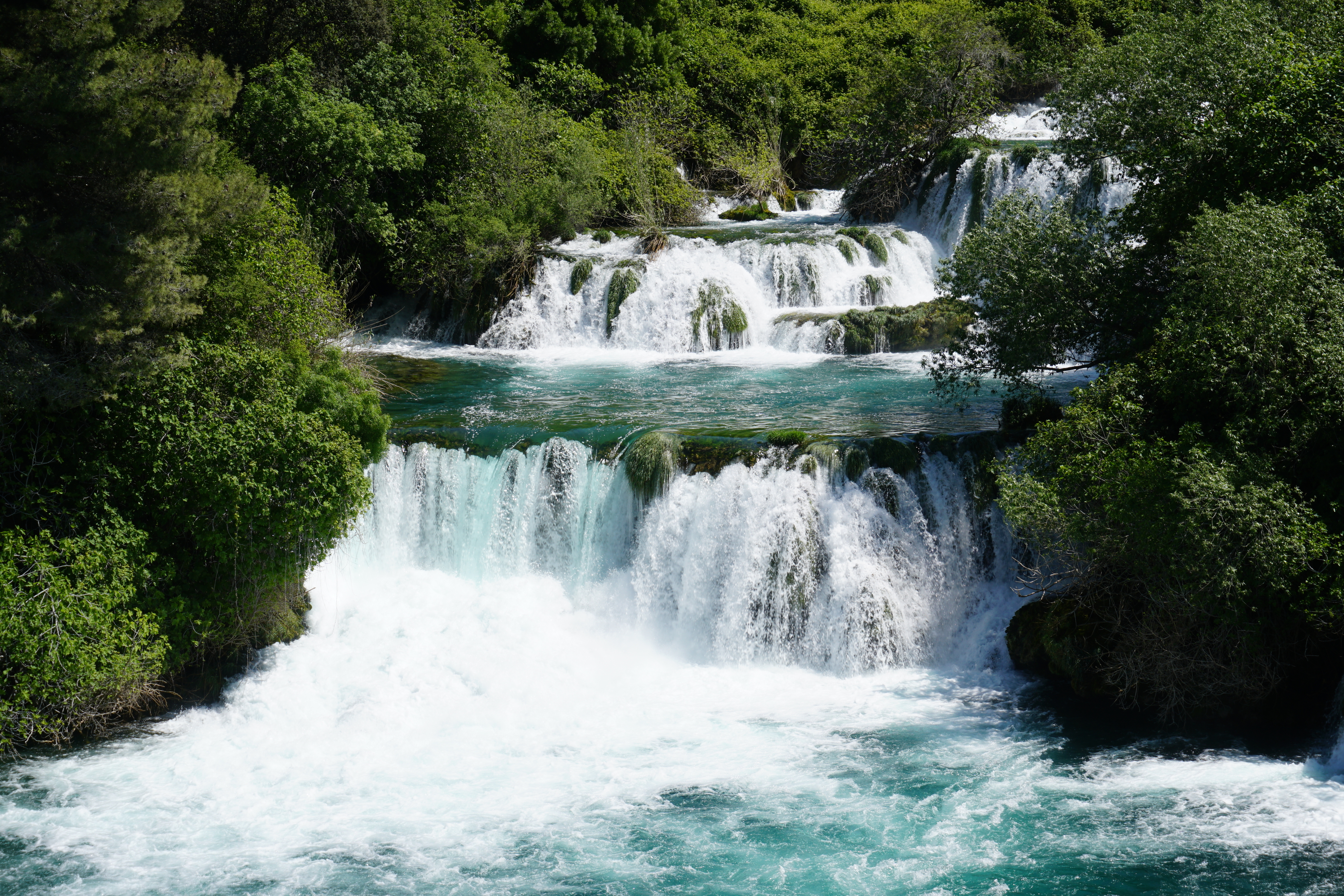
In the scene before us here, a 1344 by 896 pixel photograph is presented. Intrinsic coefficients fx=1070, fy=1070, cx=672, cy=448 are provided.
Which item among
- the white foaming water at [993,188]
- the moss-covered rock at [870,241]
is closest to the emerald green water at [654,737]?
the moss-covered rock at [870,241]

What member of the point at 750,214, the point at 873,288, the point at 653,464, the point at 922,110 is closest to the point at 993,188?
the point at 922,110

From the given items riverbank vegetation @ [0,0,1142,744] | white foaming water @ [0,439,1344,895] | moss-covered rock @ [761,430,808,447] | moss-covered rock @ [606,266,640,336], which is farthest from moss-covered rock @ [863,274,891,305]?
riverbank vegetation @ [0,0,1142,744]

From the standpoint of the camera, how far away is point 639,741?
11289 mm

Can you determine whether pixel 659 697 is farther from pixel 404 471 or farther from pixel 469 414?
pixel 469 414

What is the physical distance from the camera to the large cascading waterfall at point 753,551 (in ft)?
43.1

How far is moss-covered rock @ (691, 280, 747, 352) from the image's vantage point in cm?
2231

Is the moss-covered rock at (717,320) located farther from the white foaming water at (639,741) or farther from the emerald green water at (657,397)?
the white foaming water at (639,741)

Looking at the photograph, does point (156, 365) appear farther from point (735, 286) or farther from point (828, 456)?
point (735, 286)

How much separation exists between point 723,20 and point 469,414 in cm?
2964

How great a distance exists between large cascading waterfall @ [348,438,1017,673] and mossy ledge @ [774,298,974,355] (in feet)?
25.9

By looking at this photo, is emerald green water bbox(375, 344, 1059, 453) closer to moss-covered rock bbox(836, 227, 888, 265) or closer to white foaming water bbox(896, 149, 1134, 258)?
moss-covered rock bbox(836, 227, 888, 265)

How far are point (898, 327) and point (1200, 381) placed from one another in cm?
1084

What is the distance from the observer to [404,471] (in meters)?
14.7

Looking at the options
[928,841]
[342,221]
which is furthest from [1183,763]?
[342,221]
